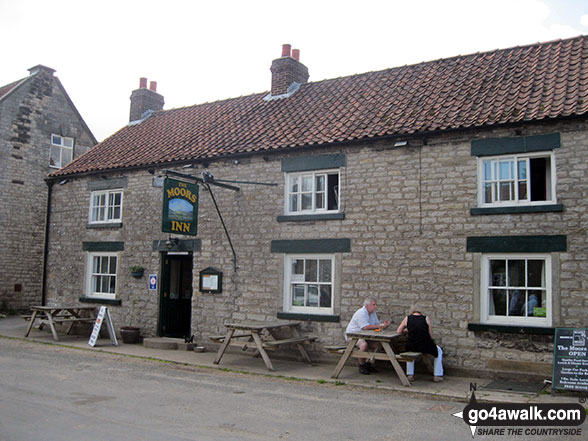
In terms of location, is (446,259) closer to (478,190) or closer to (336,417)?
(478,190)

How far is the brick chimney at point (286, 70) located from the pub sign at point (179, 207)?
4.88 m

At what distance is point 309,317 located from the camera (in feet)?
40.0

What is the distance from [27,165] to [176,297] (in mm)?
10697

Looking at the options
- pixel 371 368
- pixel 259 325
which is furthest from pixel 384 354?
pixel 259 325

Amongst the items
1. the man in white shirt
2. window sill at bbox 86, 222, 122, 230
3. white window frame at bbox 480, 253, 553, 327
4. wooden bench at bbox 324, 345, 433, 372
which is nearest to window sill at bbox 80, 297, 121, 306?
window sill at bbox 86, 222, 122, 230

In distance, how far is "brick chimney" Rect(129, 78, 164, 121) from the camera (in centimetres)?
1967

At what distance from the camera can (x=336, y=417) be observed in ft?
25.1

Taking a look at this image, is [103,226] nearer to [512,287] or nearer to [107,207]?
[107,207]

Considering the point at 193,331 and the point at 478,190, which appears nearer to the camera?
the point at 478,190

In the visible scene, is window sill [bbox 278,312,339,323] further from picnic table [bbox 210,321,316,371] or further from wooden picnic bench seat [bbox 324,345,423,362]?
wooden picnic bench seat [bbox 324,345,423,362]

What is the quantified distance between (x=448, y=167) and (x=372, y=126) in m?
1.99

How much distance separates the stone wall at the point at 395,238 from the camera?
9961 millimetres

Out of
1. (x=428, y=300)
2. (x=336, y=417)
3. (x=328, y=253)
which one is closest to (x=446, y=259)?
(x=428, y=300)

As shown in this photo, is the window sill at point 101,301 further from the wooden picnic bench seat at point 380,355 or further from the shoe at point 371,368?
the shoe at point 371,368
